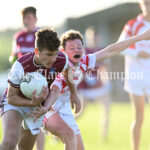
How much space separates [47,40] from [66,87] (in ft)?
3.06

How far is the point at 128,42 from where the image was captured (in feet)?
18.0

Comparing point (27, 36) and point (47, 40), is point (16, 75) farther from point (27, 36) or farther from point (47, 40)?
point (27, 36)

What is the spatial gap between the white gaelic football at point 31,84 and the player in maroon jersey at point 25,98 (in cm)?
5

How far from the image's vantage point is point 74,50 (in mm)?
5688

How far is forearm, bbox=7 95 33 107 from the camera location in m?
4.90

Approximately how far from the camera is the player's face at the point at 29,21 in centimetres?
751

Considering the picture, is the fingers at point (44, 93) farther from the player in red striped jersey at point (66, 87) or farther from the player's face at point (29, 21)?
the player's face at point (29, 21)

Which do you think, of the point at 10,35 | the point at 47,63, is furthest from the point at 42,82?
the point at 10,35

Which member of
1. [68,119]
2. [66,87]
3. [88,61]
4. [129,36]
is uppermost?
[129,36]

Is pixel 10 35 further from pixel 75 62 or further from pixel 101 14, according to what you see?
pixel 75 62

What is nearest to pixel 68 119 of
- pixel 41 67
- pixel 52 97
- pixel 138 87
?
pixel 52 97

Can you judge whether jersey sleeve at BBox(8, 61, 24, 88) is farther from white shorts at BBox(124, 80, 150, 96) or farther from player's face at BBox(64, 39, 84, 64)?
white shorts at BBox(124, 80, 150, 96)

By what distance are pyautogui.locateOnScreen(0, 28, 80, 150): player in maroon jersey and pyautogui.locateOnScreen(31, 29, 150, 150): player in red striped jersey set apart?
0.19m

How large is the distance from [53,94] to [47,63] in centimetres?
41
